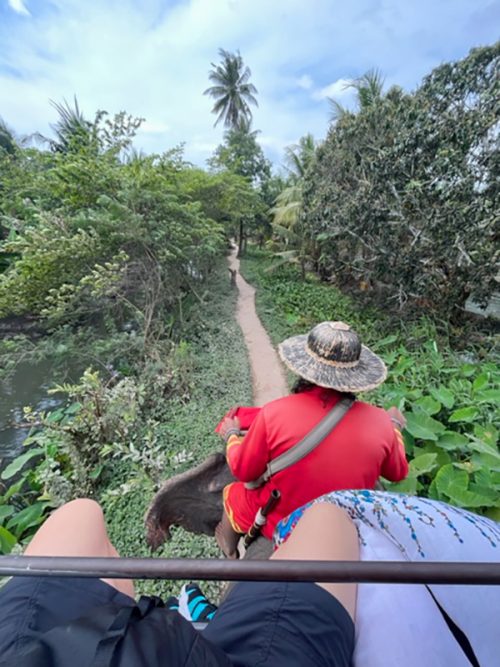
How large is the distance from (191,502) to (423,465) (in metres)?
1.95

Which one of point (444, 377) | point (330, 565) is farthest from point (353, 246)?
point (330, 565)

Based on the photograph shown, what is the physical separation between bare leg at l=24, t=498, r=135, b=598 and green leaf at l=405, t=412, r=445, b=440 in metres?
2.52

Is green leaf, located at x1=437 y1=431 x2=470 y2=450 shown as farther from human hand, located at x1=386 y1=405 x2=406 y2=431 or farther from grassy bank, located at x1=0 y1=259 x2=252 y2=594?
grassy bank, located at x1=0 y1=259 x2=252 y2=594

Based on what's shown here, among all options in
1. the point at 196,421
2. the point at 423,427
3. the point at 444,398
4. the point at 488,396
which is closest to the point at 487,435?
the point at 423,427

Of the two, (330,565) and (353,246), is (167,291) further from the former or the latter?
(330,565)

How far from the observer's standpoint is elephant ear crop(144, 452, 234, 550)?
2381 mm

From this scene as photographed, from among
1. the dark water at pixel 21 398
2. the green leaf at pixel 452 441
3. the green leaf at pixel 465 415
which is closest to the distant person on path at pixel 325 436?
the green leaf at pixel 452 441

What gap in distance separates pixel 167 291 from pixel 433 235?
587 cm

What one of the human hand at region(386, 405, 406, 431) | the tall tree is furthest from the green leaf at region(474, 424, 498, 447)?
the tall tree

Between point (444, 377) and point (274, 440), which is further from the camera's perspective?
point (444, 377)

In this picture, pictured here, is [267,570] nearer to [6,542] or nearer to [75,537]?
[75,537]

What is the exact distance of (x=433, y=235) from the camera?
5332mm

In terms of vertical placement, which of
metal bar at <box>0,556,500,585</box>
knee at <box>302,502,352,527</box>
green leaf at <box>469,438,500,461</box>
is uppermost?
metal bar at <box>0,556,500,585</box>

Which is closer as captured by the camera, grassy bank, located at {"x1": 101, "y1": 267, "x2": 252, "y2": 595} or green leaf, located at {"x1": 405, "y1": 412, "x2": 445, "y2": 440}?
grassy bank, located at {"x1": 101, "y1": 267, "x2": 252, "y2": 595}
